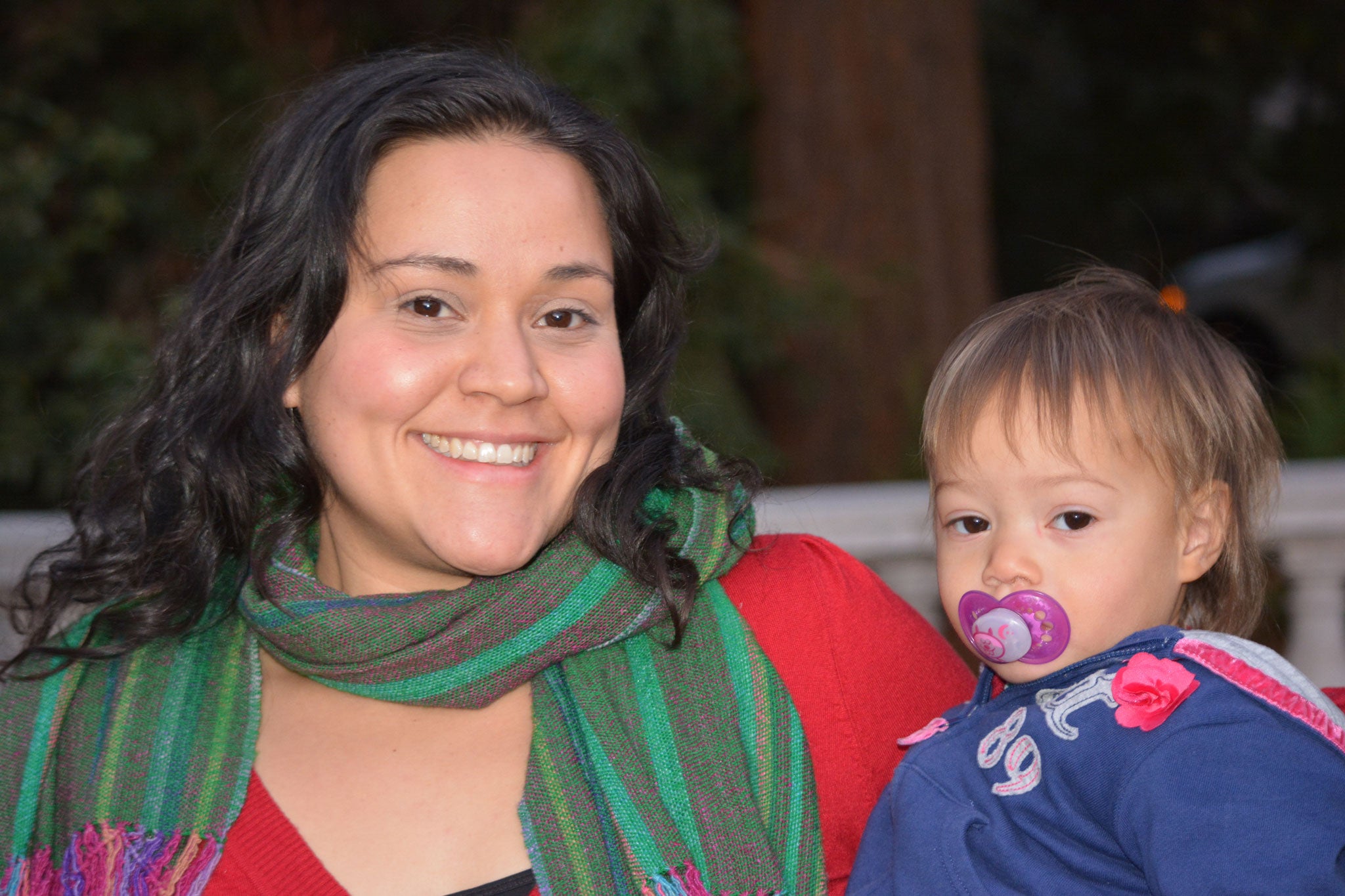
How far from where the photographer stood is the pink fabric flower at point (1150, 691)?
5.28ft

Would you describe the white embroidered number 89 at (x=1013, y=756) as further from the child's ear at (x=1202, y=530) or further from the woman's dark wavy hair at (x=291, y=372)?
the woman's dark wavy hair at (x=291, y=372)

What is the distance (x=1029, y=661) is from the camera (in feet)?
5.86

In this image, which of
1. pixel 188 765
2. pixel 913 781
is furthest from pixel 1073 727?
pixel 188 765

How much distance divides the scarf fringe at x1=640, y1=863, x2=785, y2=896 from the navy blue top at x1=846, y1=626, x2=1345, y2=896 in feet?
0.56

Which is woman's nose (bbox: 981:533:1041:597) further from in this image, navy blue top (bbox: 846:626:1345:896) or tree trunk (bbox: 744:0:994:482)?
tree trunk (bbox: 744:0:994:482)

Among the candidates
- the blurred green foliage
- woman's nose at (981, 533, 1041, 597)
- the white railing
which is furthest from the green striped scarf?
the blurred green foliage

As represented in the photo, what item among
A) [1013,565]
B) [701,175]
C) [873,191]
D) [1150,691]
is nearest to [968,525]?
[1013,565]

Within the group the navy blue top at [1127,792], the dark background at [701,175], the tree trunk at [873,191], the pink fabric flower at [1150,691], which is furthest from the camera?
the tree trunk at [873,191]

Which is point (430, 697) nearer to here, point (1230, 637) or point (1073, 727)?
point (1073, 727)

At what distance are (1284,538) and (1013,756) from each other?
2.34 meters

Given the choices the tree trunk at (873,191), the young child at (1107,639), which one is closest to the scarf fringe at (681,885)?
the young child at (1107,639)

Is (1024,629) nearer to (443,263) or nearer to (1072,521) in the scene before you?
(1072,521)

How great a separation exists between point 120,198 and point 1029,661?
4905 millimetres

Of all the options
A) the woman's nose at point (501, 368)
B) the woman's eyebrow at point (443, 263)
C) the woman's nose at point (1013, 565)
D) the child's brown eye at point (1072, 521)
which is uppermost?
the woman's eyebrow at point (443, 263)
